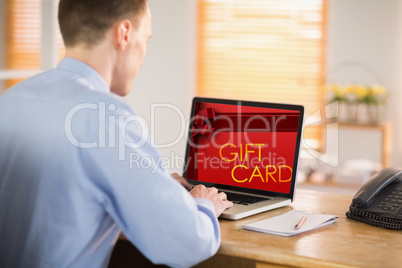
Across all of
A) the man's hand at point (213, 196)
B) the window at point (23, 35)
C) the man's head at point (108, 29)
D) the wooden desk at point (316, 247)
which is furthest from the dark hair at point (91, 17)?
the window at point (23, 35)

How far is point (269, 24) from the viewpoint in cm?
556

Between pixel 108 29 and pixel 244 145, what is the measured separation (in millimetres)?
707

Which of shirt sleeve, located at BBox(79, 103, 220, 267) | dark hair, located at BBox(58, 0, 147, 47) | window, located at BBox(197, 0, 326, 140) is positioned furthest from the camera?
window, located at BBox(197, 0, 326, 140)

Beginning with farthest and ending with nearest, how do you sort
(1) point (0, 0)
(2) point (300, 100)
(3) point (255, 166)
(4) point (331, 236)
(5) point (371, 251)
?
(2) point (300, 100)
(1) point (0, 0)
(3) point (255, 166)
(4) point (331, 236)
(5) point (371, 251)

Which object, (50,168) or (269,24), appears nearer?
(50,168)

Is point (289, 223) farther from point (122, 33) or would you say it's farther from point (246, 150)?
point (122, 33)

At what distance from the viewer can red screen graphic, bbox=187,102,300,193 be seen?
6.38 feet

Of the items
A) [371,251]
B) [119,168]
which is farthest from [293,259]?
[119,168]

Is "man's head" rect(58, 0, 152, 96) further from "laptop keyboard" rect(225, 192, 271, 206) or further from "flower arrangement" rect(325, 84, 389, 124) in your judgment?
"flower arrangement" rect(325, 84, 389, 124)

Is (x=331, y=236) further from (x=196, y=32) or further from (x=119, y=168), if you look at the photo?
(x=196, y=32)

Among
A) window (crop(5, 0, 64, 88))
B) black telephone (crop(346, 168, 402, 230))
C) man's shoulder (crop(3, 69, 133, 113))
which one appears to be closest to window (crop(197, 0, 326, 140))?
window (crop(5, 0, 64, 88))

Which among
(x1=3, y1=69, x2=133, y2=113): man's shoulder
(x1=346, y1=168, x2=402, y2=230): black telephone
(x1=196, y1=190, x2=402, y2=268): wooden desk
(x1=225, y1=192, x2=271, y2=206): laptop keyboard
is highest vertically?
(x1=3, y1=69, x2=133, y2=113): man's shoulder

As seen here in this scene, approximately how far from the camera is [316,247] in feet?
4.82

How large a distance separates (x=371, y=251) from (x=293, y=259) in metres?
0.20
